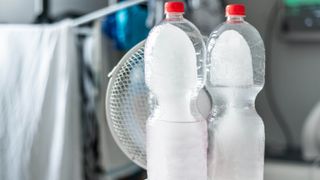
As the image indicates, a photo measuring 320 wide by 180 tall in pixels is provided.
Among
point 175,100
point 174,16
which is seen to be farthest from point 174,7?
point 175,100

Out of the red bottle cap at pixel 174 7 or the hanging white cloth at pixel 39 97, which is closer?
the red bottle cap at pixel 174 7

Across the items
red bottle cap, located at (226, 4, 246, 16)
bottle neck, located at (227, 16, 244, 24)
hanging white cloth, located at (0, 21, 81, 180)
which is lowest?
hanging white cloth, located at (0, 21, 81, 180)

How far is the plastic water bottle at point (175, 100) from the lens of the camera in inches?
19.5

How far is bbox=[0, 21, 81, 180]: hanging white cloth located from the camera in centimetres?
121

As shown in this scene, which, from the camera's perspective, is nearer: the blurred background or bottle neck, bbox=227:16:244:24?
bottle neck, bbox=227:16:244:24

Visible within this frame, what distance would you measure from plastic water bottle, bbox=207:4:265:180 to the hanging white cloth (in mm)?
790

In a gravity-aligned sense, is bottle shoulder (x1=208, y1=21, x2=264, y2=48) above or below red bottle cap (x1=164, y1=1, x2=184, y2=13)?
below

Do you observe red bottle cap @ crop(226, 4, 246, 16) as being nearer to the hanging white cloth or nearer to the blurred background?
the blurred background

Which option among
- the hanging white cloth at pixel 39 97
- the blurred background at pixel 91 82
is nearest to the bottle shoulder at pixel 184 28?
the blurred background at pixel 91 82

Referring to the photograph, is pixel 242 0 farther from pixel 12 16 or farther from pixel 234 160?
pixel 234 160

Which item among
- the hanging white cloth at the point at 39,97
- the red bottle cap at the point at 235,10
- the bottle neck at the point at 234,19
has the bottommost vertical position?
the hanging white cloth at the point at 39,97

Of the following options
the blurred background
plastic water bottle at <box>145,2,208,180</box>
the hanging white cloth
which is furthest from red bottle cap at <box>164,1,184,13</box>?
the hanging white cloth

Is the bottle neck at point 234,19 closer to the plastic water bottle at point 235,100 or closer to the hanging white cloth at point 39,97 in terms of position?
the plastic water bottle at point 235,100

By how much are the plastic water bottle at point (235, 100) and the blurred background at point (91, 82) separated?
0.38m
